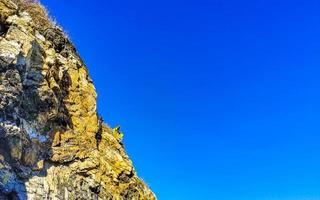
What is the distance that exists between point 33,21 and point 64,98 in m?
4.45

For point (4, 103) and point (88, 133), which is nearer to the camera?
point (4, 103)

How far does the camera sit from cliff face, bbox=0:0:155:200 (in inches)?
726

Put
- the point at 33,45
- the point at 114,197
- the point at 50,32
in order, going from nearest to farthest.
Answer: the point at 33,45
the point at 114,197
the point at 50,32

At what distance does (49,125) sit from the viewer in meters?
21.4

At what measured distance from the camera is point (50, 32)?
25484 millimetres

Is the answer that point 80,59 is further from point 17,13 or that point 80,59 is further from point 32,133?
point 32,133

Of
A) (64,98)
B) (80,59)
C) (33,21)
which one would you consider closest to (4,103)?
(64,98)

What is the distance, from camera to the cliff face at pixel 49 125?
60.5ft

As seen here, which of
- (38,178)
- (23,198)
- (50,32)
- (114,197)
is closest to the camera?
(23,198)

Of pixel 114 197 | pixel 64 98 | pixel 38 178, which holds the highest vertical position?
pixel 64 98

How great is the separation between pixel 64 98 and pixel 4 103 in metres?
5.87

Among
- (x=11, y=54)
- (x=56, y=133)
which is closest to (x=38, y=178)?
(x=56, y=133)

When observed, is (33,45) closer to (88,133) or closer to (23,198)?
(88,133)

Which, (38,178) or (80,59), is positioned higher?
(80,59)
